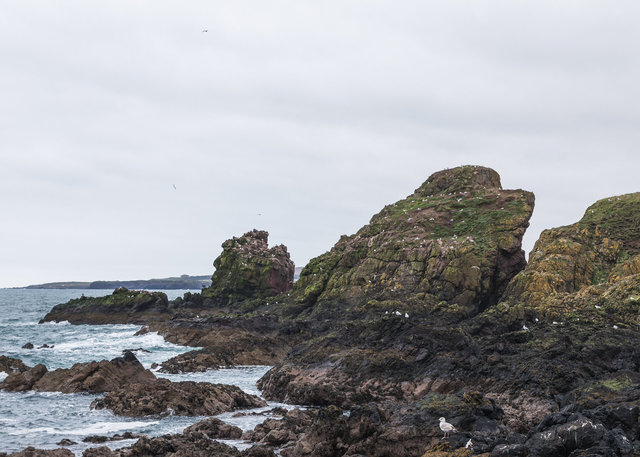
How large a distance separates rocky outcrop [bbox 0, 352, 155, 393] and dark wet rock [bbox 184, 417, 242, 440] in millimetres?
11664

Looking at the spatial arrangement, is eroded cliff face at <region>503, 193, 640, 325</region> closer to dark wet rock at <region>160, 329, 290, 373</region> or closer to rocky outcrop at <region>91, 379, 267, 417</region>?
rocky outcrop at <region>91, 379, 267, 417</region>

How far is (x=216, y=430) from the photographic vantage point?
2248cm

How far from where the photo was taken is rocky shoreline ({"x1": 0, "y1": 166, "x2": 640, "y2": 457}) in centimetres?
1820

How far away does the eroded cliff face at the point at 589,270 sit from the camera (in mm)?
34562

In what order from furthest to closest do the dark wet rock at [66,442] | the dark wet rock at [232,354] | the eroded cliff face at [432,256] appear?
the eroded cliff face at [432,256], the dark wet rock at [232,354], the dark wet rock at [66,442]

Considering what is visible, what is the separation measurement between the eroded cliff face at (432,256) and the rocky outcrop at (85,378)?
70.2 feet

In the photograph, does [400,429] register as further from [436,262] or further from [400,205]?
[400,205]

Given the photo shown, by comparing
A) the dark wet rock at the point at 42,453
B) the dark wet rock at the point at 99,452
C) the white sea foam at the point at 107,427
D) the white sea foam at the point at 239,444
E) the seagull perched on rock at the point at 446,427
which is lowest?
the white sea foam at the point at 107,427

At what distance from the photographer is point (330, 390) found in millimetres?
29031

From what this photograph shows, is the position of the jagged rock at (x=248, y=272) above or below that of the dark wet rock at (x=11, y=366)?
above

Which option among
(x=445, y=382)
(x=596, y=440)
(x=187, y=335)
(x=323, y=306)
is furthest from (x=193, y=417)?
(x=187, y=335)

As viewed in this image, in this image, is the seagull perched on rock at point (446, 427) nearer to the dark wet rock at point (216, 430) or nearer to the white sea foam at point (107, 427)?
the dark wet rock at point (216, 430)

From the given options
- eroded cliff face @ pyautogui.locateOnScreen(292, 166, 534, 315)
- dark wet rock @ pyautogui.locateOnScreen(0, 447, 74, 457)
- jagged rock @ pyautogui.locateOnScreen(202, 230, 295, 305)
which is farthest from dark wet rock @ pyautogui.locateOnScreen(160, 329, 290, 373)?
jagged rock @ pyautogui.locateOnScreen(202, 230, 295, 305)

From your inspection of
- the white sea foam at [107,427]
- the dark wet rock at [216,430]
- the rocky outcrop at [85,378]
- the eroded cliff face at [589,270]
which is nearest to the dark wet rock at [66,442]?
the white sea foam at [107,427]
